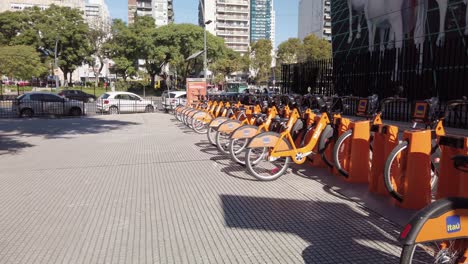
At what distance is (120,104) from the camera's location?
70.9 feet

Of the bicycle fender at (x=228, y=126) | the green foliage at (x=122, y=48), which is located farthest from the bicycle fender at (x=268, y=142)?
the green foliage at (x=122, y=48)

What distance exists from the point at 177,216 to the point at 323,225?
1.63 m

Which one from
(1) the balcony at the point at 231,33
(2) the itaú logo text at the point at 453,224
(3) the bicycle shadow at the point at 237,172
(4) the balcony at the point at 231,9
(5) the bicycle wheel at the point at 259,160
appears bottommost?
(3) the bicycle shadow at the point at 237,172

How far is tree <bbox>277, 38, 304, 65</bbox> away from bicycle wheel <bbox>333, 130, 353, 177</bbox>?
50.2m

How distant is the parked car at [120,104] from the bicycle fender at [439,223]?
814 inches

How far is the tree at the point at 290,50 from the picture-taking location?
55062mm

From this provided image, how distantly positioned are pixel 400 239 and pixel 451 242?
464 mm

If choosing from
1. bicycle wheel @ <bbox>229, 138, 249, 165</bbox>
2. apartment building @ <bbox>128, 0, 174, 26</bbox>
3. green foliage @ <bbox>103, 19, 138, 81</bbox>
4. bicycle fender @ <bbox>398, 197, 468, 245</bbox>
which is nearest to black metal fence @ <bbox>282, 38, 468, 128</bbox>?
bicycle wheel @ <bbox>229, 138, 249, 165</bbox>

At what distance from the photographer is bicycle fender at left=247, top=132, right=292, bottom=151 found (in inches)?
225

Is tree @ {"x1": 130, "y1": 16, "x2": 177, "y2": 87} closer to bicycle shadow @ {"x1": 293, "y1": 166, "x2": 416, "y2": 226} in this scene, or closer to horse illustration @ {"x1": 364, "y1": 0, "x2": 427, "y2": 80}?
horse illustration @ {"x1": 364, "y1": 0, "x2": 427, "y2": 80}

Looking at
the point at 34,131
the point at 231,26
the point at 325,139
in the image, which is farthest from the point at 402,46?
the point at 231,26

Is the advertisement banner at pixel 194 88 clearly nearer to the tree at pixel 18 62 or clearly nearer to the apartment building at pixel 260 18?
the tree at pixel 18 62

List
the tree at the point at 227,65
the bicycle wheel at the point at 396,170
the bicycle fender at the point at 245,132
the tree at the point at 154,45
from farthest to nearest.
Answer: the tree at the point at 227,65, the tree at the point at 154,45, the bicycle fender at the point at 245,132, the bicycle wheel at the point at 396,170

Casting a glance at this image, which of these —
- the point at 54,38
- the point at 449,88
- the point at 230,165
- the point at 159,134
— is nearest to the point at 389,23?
the point at 449,88
